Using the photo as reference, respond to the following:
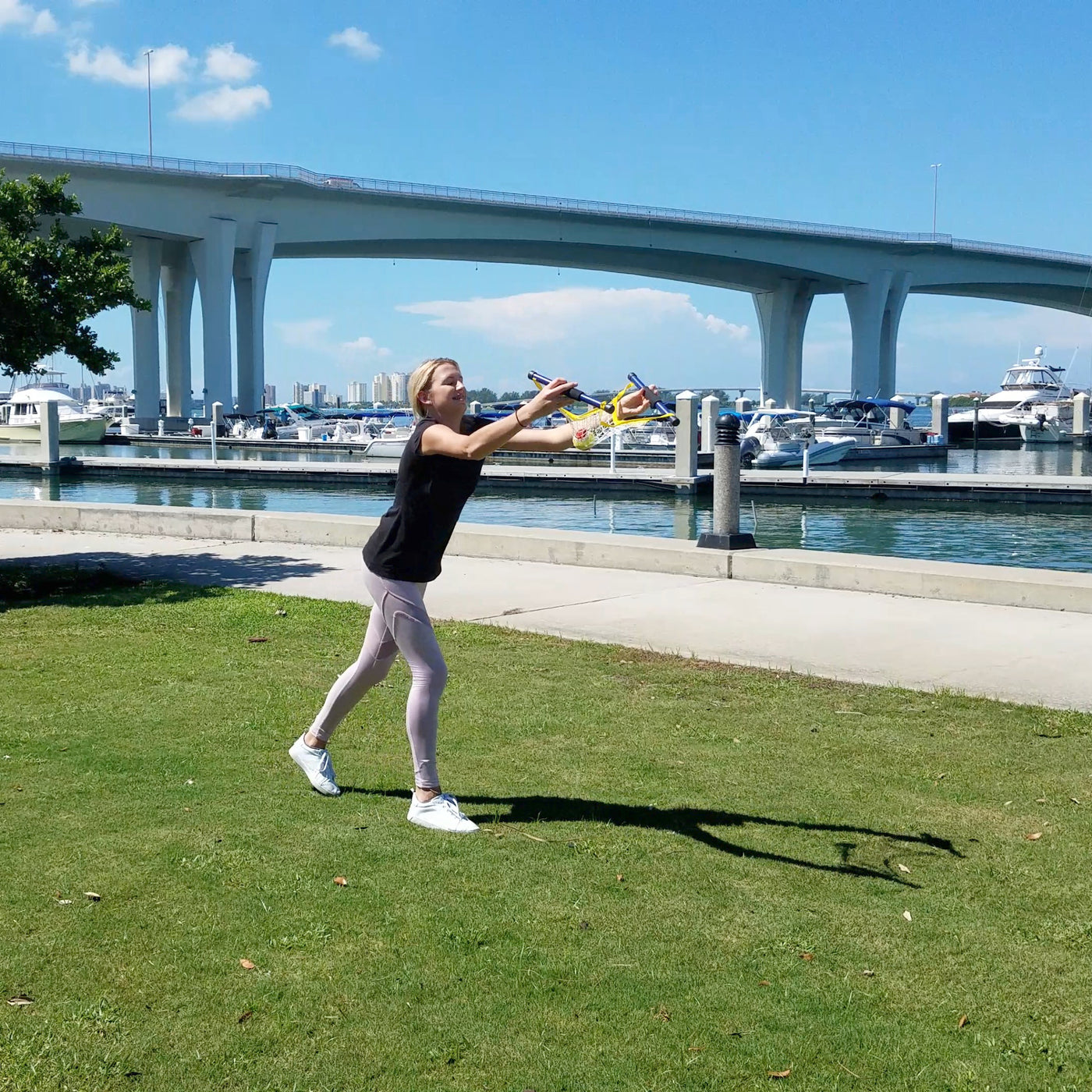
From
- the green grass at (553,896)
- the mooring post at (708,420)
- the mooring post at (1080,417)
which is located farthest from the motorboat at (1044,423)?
the green grass at (553,896)

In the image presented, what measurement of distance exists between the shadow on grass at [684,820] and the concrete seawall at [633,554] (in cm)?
615

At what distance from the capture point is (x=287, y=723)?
6.41m

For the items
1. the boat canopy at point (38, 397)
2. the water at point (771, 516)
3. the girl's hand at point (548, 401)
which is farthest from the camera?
the boat canopy at point (38, 397)

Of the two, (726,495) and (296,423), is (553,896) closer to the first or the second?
(726,495)

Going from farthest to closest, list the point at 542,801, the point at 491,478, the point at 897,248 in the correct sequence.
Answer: the point at 897,248, the point at 491,478, the point at 542,801

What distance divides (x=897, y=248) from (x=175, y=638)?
8794cm

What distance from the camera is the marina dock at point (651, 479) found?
28656 mm

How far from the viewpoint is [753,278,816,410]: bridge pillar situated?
95750mm

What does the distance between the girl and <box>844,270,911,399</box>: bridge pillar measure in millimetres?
90480

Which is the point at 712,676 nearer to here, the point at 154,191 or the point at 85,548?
the point at 85,548

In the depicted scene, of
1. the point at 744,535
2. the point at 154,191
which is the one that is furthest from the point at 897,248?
the point at 744,535

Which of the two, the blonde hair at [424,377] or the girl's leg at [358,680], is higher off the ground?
the blonde hair at [424,377]

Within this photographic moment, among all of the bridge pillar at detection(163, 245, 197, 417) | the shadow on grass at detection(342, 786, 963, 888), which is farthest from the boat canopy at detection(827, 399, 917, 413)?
the shadow on grass at detection(342, 786, 963, 888)

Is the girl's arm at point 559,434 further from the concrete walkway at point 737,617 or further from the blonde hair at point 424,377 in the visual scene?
the concrete walkway at point 737,617
